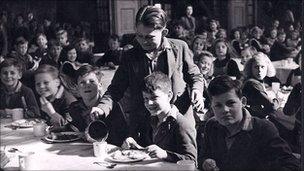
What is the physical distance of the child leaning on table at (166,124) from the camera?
256 cm

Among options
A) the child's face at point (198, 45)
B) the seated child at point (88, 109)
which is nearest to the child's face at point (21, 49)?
the child's face at point (198, 45)

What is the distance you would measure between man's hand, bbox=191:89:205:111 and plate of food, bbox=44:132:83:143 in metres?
0.78

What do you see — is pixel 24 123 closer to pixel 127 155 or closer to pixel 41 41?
pixel 127 155

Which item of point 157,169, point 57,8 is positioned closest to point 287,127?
point 157,169

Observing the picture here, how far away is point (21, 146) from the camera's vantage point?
116 inches

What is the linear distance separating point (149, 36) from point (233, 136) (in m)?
0.85

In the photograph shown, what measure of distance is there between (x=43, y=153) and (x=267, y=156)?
1300 millimetres

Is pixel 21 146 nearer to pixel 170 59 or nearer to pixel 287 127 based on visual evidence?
pixel 170 59

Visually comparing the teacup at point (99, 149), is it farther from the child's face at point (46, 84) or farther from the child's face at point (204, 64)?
the child's face at point (204, 64)

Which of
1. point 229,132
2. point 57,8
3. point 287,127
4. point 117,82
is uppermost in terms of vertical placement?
point 57,8

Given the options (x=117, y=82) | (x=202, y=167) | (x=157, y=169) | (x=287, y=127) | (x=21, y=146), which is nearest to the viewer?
(x=157, y=169)

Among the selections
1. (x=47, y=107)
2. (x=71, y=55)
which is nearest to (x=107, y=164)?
(x=47, y=107)

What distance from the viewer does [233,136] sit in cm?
257

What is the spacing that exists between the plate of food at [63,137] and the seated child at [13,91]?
1211mm
